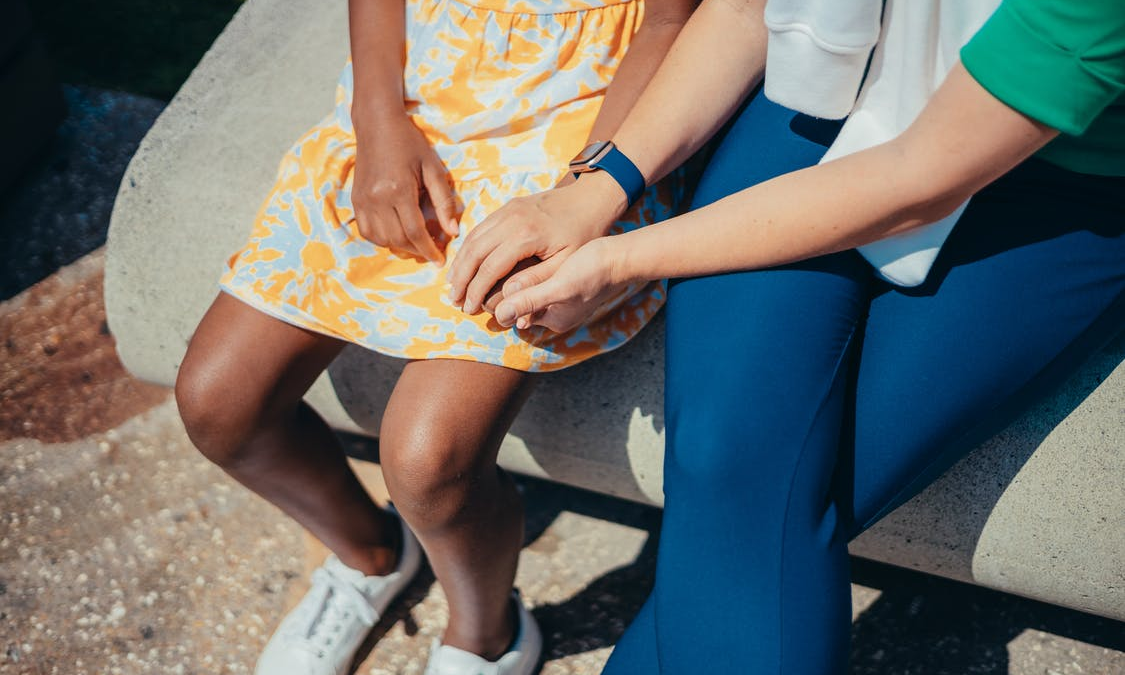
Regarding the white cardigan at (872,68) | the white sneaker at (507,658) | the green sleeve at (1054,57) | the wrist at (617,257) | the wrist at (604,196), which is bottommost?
the white sneaker at (507,658)

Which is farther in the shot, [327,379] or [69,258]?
[69,258]

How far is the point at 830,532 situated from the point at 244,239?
127 centimetres

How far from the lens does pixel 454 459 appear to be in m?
1.46

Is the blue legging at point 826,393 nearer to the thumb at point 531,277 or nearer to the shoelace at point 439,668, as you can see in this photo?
the thumb at point 531,277

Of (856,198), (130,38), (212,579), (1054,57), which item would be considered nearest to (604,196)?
(856,198)

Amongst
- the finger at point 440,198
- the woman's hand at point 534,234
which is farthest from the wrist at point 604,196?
the finger at point 440,198

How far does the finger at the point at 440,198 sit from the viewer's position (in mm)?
1530

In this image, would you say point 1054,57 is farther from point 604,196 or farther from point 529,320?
point 529,320

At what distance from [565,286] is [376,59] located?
59 centimetres

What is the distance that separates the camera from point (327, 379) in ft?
6.31

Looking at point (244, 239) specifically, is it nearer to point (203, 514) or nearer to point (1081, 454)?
point (203, 514)

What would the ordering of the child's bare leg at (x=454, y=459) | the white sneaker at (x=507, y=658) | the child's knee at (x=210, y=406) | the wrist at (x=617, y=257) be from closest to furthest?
the wrist at (x=617, y=257) < the child's bare leg at (x=454, y=459) < the child's knee at (x=210, y=406) < the white sneaker at (x=507, y=658)

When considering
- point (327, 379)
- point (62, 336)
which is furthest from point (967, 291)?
point (62, 336)

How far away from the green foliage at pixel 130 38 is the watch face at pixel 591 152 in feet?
6.74
